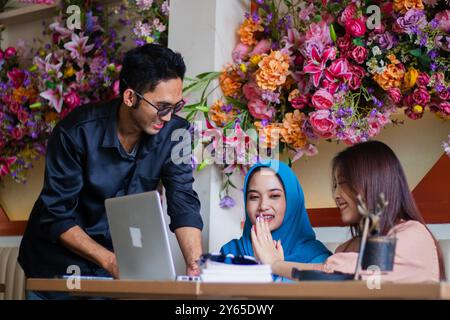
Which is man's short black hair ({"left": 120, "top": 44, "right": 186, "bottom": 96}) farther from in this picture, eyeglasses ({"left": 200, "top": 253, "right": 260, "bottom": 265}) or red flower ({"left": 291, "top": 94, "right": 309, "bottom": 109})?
eyeglasses ({"left": 200, "top": 253, "right": 260, "bottom": 265})

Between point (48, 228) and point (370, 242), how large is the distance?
4.73 ft

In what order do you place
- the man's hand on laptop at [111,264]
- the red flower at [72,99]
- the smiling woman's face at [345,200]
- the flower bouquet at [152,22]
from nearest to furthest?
1. the smiling woman's face at [345,200]
2. the man's hand on laptop at [111,264]
3. the flower bouquet at [152,22]
4. the red flower at [72,99]

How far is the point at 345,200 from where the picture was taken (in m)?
2.36

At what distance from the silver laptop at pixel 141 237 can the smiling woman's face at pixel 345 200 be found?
57 cm

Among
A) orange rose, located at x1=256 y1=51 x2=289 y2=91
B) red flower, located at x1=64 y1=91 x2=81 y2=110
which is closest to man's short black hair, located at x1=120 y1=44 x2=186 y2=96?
orange rose, located at x1=256 y1=51 x2=289 y2=91

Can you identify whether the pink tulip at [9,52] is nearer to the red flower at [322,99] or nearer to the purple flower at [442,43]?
the red flower at [322,99]

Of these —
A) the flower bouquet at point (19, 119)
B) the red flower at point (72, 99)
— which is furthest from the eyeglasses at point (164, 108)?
the flower bouquet at point (19, 119)

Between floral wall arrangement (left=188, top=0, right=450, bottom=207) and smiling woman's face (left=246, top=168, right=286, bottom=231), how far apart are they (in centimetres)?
27

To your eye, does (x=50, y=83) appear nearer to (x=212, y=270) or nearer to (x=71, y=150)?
(x=71, y=150)

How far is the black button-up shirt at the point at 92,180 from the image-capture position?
2842 mm

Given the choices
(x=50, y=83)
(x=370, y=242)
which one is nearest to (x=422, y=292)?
(x=370, y=242)

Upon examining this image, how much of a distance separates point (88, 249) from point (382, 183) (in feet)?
3.31
